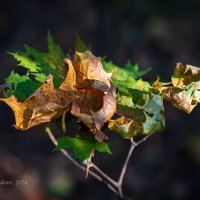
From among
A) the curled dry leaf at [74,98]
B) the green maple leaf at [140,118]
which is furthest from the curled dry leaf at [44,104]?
the green maple leaf at [140,118]

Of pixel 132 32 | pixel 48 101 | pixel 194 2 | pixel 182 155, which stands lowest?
pixel 182 155

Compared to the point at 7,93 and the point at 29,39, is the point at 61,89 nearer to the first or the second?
the point at 7,93

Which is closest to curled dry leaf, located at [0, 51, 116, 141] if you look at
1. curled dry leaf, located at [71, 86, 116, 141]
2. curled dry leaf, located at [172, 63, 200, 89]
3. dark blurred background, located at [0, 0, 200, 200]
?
curled dry leaf, located at [71, 86, 116, 141]

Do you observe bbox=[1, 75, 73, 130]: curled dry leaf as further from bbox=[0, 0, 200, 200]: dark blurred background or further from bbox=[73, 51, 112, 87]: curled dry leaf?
bbox=[0, 0, 200, 200]: dark blurred background

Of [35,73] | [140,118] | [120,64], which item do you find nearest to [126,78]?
[35,73]

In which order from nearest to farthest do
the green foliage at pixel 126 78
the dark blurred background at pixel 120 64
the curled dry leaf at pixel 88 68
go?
the curled dry leaf at pixel 88 68
the green foliage at pixel 126 78
the dark blurred background at pixel 120 64

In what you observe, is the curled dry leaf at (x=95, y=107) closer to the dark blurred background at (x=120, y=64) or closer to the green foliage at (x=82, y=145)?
the green foliage at (x=82, y=145)

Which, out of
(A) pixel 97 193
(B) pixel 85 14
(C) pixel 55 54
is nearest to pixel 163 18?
(B) pixel 85 14

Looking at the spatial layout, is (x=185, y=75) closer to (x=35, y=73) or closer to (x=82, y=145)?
(x=82, y=145)
